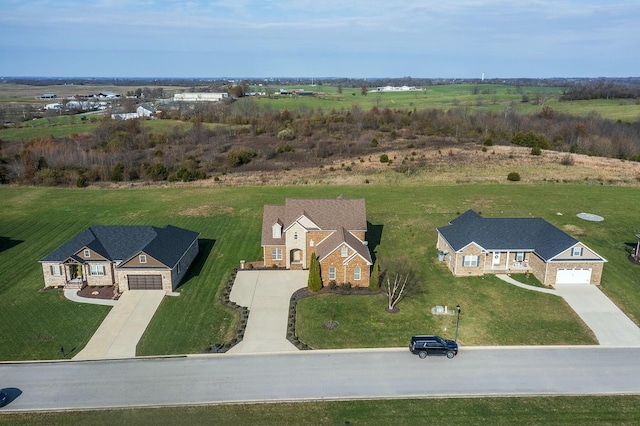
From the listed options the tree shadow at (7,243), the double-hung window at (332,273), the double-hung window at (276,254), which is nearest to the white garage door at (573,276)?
the double-hung window at (332,273)

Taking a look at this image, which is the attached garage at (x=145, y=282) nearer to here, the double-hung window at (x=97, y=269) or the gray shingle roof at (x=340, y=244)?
the double-hung window at (x=97, y=269)

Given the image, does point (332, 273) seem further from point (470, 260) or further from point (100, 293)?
point (100, 293)

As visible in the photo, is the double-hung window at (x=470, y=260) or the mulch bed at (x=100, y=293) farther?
the double-hung window at (x=470, y=260)

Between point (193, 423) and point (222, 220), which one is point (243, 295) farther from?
point (222, 220)

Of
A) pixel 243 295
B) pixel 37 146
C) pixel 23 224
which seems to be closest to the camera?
pixel 243 295

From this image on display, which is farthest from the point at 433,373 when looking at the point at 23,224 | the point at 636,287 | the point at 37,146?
the point at 37,146

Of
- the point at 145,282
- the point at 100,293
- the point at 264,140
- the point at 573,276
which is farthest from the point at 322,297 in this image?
the point at 264,140
